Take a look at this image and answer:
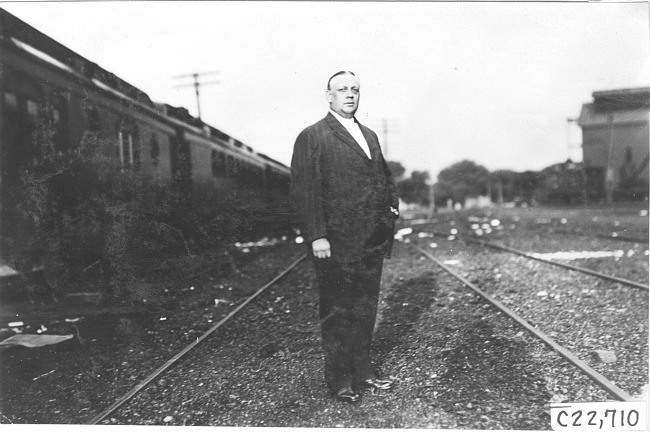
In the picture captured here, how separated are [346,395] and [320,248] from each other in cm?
93

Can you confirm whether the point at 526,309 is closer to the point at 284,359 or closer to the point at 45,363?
the point at 284,359

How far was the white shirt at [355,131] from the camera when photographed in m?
2.65

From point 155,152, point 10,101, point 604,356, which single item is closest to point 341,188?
point 155,152

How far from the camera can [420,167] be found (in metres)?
3.24

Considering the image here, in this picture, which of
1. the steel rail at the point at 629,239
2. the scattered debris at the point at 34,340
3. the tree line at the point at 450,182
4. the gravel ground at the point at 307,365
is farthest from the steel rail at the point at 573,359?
the steel rail at the point at 629,239

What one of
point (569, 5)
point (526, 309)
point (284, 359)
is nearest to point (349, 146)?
point (284, 359)

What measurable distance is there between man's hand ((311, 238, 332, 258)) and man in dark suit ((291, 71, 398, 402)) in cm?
8

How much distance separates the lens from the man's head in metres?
2.65

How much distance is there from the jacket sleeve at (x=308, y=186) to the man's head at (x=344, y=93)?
0.89ft

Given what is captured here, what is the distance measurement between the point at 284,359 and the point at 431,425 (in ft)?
3.43

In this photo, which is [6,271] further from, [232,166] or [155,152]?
[232,166]

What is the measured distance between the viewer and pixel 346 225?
261 centimetres

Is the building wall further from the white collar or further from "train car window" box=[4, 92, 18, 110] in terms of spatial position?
"train car window" box=[4, 92, 18, 110]

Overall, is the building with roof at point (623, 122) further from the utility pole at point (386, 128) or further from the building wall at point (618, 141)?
the utility pole at point (386, 128)
